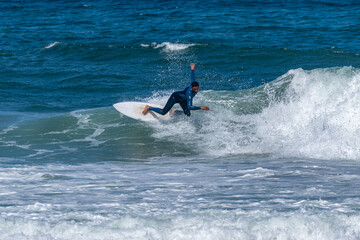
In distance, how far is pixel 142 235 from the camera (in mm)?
5480

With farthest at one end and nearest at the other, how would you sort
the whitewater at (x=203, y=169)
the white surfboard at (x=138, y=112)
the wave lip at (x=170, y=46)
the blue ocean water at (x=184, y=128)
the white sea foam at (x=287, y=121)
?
the wave lip at (x=170, y=46) < the white surfboard at (x=138, y=112) < the white sea foam at (x=287, y=121) < the blue ocean water at (x=184, y=128) < the whitewater at (x=203, y=169)

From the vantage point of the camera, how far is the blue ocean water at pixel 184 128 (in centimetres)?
589

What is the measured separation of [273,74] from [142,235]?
1421cm

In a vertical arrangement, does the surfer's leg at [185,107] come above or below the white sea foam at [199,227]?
below

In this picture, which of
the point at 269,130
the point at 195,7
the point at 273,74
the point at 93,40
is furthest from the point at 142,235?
the point at 195,7

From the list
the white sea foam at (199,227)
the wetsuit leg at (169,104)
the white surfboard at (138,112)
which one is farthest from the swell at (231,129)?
the white sea foam at (199,227)

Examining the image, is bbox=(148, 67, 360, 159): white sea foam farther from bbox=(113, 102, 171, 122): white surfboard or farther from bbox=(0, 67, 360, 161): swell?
bbox=(113, 102, 171, 122): white surfboard

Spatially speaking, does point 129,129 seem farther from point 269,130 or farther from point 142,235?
point 142,235

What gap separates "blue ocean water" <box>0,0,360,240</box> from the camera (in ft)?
19.3

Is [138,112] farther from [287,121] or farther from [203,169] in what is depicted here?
[203,169]

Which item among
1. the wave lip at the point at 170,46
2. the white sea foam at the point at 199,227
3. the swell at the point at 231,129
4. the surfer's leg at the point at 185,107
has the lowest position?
the swell at the point at 231,129

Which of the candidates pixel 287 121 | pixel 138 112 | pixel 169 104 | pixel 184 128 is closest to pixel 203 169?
pixel 184 128

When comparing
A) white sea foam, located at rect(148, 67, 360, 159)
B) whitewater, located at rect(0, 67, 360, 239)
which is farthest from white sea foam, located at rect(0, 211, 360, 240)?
white sea foam, located at rect(148, 67, 360, 159)

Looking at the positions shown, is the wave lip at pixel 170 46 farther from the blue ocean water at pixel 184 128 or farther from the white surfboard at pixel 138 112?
the white surfboard at pixel 138 112
